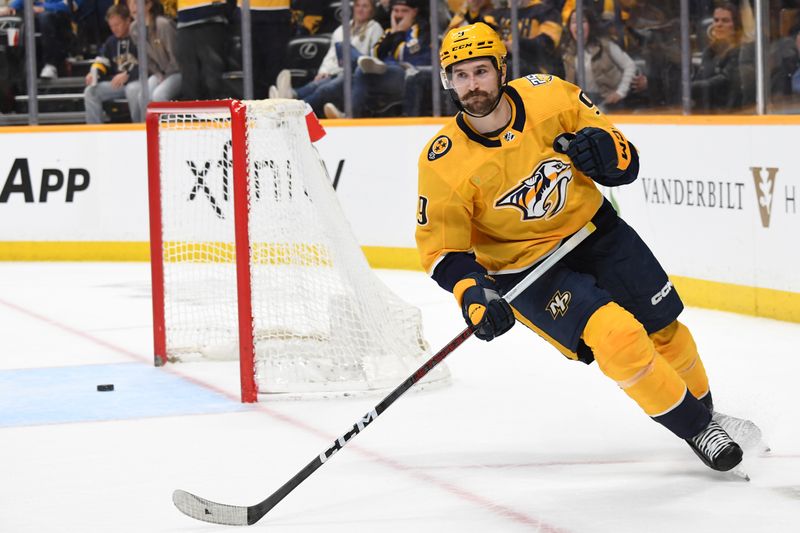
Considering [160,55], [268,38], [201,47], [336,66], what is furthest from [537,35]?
[160,55]

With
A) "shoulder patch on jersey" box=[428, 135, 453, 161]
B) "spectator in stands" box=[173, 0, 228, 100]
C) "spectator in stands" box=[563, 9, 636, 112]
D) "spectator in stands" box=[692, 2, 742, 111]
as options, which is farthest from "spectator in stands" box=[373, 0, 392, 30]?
"shoulder patch on jersey" box=[428, 135, 453, 161]

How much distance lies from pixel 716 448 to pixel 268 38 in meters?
6.11

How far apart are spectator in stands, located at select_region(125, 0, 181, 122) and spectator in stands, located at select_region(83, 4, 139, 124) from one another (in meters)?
0.14

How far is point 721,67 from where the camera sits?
657 cm

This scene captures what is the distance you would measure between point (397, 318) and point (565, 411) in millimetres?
713

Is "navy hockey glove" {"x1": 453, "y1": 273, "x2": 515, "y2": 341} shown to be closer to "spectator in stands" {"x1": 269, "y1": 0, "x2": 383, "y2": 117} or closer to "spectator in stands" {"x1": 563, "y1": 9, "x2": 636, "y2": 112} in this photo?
"spectator in stands" {"x1": 563, "y1": 9, "x2": 636, "y2": 112}

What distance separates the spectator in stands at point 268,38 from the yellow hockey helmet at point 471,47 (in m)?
5.63

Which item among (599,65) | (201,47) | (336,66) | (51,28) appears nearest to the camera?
(599,65)

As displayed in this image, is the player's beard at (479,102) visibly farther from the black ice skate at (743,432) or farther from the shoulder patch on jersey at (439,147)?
the black ice skate at (743,432)

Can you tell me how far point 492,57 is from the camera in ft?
10.7

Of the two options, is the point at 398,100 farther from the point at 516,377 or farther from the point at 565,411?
the point at 565,411

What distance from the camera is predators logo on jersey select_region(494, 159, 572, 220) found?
3.31 m

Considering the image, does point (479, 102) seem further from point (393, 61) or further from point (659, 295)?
point (393, 61)

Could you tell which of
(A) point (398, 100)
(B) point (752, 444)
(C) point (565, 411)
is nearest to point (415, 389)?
(C) point (565, 411)
